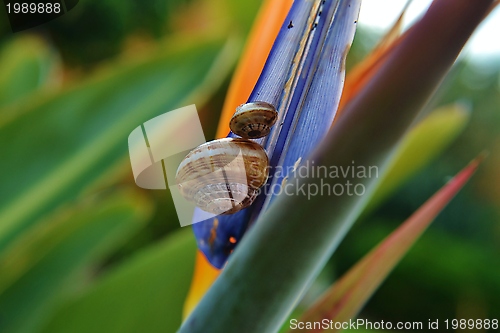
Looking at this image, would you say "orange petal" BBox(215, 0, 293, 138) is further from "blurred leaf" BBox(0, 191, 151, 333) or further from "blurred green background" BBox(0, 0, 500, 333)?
"blurred leaf" BBox(0, 191, 151, 333)

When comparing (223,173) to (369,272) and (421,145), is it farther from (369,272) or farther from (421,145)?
(421,145)

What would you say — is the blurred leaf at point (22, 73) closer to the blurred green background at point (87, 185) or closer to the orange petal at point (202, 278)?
the blurred green background at point (87, 185)

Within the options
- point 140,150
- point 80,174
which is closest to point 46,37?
point 80,174

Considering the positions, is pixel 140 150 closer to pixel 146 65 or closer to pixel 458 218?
pixel 146 65

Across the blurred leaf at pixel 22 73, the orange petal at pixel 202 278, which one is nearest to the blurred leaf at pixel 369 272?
the orange petal at pixel 202 278

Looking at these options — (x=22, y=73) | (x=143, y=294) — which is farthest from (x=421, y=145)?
(x=22, y=73)

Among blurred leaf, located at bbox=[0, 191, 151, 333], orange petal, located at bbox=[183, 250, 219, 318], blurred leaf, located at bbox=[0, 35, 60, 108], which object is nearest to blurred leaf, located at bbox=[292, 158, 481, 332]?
orange petal, located at bbox=[183, 250, 219, 318]
